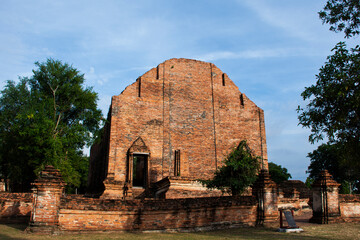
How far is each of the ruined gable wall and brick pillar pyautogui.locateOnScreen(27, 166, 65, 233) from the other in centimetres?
845

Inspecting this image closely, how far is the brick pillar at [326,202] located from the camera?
38.7 feet

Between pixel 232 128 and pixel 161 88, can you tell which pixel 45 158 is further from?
pixel 232 128

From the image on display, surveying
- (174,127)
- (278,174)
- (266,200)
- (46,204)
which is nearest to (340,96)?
(266,200)

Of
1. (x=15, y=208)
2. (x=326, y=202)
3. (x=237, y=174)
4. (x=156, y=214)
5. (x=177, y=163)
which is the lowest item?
(x=15, y=208)

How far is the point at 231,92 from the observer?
76.4 ft

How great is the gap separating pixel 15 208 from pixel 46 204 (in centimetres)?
440

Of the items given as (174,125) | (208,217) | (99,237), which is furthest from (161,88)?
(99,237)

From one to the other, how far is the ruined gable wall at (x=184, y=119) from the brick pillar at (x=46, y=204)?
27.7 feet

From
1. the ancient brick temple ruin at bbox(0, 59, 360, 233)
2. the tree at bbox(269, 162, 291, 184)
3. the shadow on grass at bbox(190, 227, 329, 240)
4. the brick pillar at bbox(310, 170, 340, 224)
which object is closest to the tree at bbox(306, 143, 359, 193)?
the tree at bbox(269, 162, 291, 184)

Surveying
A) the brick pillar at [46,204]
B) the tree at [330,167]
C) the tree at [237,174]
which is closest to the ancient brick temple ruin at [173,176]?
the brick pillar at [46,204]

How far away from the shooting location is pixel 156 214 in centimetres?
1034

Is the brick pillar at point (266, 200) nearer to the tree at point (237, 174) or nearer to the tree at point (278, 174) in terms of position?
the tree at point (237, 174)

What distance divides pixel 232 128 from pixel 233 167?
28.4 feet

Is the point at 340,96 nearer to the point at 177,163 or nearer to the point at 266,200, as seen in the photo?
the point at 266,200
